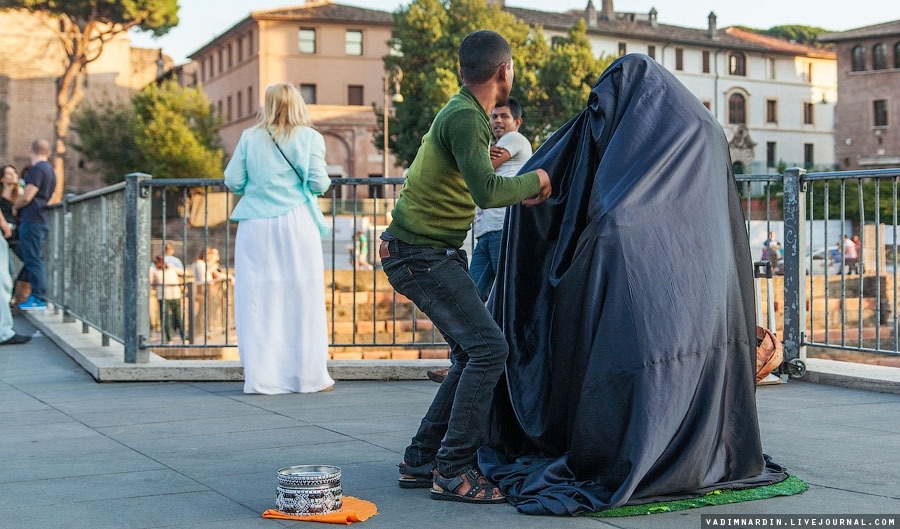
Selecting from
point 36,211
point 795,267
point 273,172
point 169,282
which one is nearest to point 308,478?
point 273,172

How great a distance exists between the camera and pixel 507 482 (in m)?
4.55

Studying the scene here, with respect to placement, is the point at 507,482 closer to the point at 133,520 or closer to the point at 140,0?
the point at 133,520

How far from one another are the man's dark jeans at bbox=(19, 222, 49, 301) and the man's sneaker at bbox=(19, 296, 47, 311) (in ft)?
0.84

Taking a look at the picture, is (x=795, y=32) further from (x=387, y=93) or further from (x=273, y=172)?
(x=273, y=172)

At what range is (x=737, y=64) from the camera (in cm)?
8275

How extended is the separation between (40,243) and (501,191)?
1122 centimetres

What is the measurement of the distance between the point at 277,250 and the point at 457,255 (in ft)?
11.1

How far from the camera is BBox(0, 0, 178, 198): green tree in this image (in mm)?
59938

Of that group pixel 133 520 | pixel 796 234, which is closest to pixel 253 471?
pixel 133 520

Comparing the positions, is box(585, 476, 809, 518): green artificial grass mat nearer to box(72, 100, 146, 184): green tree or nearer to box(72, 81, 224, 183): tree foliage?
box(72, 81, 224, 183): tree foliage

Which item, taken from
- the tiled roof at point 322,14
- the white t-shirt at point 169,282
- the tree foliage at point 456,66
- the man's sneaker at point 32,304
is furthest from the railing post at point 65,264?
the tiled roof at point 322,14

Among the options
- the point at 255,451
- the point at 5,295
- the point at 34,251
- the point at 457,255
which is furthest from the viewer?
the point at 34,251

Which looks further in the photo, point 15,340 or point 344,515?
point 15,340

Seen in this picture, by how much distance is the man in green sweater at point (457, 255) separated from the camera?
14.7 feet
